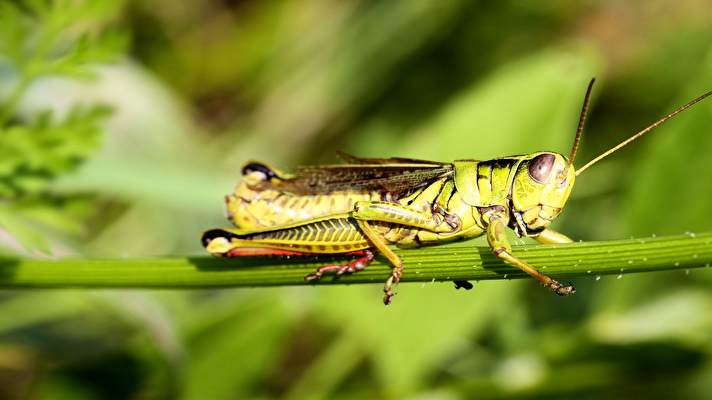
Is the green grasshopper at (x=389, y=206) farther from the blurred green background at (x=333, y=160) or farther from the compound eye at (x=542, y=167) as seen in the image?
the blurred green background at (x=333, y=160)

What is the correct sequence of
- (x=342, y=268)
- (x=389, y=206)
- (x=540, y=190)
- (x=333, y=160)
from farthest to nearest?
(x=333, y=160)
(x=389, y=206)
(x=540, y=190)
(x=342, y=268)

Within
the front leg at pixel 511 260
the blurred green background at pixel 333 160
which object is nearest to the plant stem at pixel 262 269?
the front leg at pixel 511 260

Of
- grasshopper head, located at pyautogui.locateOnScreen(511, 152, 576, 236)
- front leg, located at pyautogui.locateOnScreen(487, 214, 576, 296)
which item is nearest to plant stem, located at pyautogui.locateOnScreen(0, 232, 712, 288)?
front leg, located at pyautogui.locateOnScreen(487, 214, 576, 296)

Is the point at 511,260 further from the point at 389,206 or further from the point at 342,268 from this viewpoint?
the point at 389,206

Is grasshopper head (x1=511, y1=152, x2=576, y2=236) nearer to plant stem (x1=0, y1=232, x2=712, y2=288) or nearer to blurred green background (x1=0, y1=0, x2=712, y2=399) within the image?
plant stem (x1=0, y1=232, x2=712, y2=288)

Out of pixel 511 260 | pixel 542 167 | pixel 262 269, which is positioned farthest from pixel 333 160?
pixel 511 260
